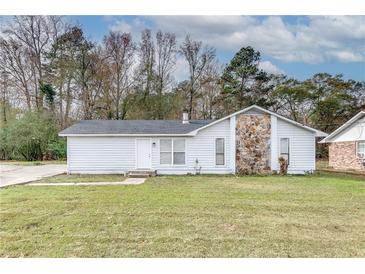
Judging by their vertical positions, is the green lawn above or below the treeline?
below

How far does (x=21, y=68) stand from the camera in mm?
19344

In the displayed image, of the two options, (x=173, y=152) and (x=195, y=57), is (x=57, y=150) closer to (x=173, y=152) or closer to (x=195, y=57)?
(x=195, y=57)

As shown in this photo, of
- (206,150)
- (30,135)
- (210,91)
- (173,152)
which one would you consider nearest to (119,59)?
(210,91)

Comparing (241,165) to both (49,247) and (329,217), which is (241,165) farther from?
(49,247)

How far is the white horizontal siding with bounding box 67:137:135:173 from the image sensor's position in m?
14.2

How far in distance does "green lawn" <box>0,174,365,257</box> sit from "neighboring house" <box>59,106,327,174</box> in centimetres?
507

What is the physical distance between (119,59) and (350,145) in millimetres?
13487

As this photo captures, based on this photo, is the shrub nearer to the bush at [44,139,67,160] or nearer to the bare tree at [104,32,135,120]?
the bush at [44,139,67,160]

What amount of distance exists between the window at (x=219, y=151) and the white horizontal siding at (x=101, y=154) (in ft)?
12.0

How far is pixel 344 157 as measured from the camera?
58.0 ft

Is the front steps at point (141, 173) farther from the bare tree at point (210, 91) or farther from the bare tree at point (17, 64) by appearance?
the bare tree at point (17, 64)

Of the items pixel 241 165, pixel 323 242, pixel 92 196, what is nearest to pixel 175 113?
pixel 241 165

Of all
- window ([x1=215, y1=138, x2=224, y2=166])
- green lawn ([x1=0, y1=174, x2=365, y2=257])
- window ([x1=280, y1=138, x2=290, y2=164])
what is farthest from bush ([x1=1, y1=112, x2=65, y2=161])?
window ([x1=280, y1=138, x2=290, y2=164])
